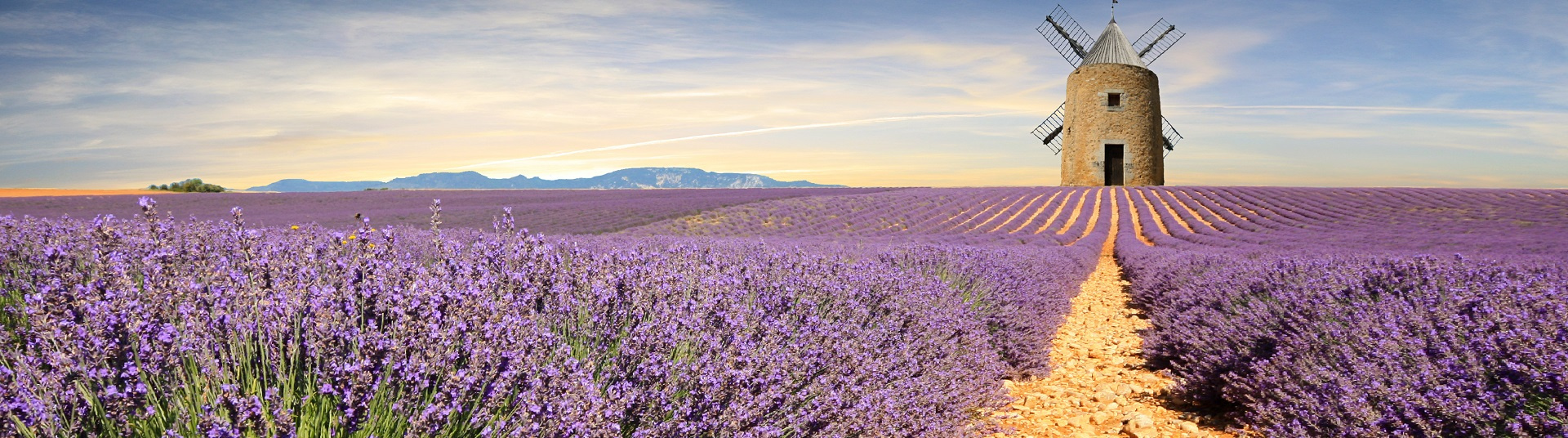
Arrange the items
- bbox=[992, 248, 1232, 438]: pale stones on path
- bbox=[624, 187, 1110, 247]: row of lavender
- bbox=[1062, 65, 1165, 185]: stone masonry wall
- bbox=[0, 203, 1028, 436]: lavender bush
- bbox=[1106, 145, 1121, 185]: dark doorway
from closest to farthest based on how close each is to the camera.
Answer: bbox=[0, 203, 1028, 436]: lavender bush, bbox=[992, 248, 1232, 438]: pale stones on path, bbox=[624, 187, 1110, 247]: row of lavender, bbox=[1062, 65, 1165, 185]: stone masonry wall, bbox=[1106, 145, 1121, 185]: dark doorway

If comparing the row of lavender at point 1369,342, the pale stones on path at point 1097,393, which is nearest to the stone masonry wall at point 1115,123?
the row of lavender at point 1369,342

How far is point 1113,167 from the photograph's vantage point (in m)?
30.6

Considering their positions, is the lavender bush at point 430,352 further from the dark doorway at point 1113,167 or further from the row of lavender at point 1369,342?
the dark doorway at point 1113,167

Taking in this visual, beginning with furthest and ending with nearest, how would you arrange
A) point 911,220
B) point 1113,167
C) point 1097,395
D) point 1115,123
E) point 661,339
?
point 1113,167 < point 1115,123 < point 911,220 < point 1097,395 < point 661,339

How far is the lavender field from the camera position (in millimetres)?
1598

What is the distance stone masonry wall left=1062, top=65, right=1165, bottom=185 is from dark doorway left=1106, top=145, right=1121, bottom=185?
0.87 feet

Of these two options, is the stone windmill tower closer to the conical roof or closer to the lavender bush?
the conical roof

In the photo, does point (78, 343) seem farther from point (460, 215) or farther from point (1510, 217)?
point (1510, 217)

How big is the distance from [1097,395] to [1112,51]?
28845 mm

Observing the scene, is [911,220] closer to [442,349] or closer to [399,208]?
[399,208]

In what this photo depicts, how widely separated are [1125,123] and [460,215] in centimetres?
2411

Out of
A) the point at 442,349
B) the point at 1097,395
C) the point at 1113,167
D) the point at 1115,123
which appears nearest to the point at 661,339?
the point at 442,349

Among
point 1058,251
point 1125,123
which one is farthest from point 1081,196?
point 1058,251

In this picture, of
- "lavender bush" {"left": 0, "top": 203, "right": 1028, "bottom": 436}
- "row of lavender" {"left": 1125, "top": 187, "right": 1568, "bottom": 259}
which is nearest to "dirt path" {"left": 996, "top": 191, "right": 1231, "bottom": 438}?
"lavender bush" {"left": 0, "top": 203, "right": 1028, "bottom": 436}
